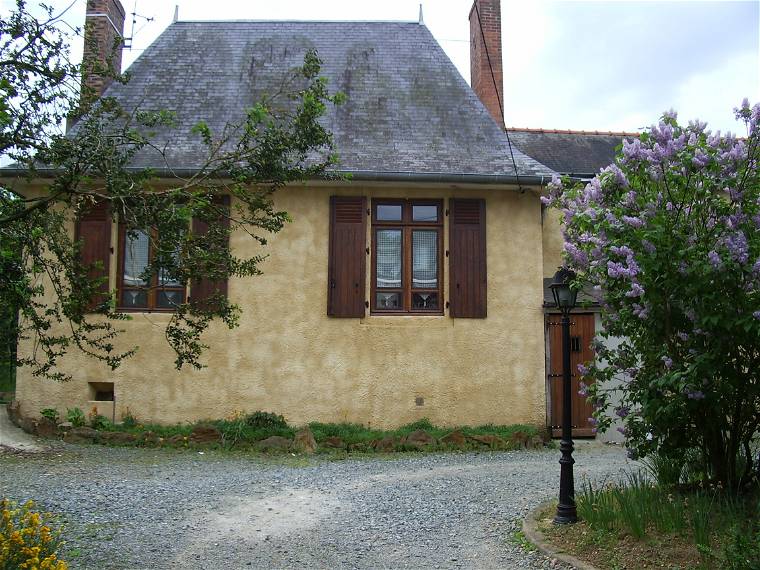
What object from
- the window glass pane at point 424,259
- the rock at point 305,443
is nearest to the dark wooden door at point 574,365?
the window glass pane at point 424,259

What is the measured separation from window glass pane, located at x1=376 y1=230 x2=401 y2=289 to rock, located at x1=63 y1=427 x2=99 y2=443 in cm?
490

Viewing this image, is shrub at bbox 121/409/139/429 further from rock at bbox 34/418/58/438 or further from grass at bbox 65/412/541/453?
rock at bbox 34/418/58/438

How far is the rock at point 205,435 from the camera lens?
9.99 meters

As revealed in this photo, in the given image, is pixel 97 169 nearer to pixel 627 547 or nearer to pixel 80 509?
pixel 80 509

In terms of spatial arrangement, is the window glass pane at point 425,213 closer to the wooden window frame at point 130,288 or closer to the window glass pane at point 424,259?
the window glass pane at point 424,259

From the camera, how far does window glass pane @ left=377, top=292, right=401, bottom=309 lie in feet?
37.0

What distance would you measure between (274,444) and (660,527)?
5.96 meters

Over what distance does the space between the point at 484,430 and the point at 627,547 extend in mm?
5572

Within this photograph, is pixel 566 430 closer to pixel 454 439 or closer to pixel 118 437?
pixel 454 439

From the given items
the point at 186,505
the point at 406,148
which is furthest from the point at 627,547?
the point at 406,148

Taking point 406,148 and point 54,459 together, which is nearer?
point 54,459

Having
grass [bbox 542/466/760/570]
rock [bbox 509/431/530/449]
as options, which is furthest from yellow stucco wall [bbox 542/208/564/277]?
grass [bbox 542/466/760/570]

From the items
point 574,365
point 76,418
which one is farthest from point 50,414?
point 574,365

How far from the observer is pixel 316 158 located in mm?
11352
